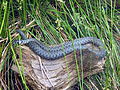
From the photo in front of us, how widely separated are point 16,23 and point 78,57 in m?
0.98

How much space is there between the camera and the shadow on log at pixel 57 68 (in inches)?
98.7

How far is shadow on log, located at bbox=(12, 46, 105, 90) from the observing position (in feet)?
8.23

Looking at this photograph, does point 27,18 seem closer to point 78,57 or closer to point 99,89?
point 78,57

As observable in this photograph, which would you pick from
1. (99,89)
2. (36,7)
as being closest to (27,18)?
(36,7)

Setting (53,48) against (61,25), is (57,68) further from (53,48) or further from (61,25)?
(61,25)

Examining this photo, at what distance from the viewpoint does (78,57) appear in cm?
265

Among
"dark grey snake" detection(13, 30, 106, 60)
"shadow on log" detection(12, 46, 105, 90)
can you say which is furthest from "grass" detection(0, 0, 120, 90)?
"shadow on log" detection(12, 46, 105, 90)

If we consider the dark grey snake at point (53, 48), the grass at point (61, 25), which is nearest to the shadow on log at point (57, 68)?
the dark grey snake at point (53, 48)

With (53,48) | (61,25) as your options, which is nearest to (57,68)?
(53,48)

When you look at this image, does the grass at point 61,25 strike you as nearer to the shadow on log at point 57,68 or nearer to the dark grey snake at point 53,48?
the dark grey snake at point 53,48

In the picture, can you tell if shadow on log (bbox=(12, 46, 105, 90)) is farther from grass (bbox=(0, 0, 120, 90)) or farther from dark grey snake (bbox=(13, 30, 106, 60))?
grass (bbox=(0, 0, 120, 90))

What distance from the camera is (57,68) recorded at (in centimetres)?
259

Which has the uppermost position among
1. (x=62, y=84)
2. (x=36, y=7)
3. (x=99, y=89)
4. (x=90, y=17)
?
(x=36, y=7)

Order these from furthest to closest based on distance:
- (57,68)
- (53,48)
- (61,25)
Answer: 1. (61,25)
2. (53,48)
3. (57,68)
